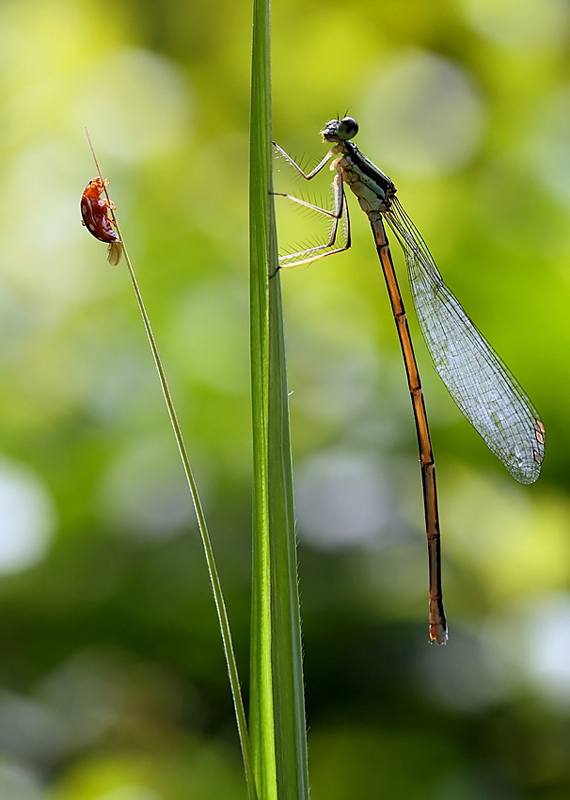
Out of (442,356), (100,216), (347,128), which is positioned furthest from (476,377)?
(100,216)

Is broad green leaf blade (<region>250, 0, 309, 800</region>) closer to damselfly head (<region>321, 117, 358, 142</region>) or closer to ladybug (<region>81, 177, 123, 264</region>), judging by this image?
ladybug (<region>81, 177, 123, 264</region>)

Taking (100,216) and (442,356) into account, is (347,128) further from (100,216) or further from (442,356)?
(100,216)

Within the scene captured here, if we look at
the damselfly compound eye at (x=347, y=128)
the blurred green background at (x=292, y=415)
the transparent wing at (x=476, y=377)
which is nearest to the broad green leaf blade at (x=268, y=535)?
the damselfly compound eye at (x=347, y=128)

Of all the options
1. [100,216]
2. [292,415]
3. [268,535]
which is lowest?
[268,535]

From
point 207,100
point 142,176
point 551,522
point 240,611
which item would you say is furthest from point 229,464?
point 207,100

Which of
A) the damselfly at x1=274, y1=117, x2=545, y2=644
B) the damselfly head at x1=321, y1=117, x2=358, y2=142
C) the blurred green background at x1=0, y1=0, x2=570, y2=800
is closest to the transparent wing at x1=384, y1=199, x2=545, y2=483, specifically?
the damselfly at x1=274, y1=117, x2=545, y2=644

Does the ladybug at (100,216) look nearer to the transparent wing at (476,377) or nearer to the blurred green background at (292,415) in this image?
the transparent wing at (476,377)

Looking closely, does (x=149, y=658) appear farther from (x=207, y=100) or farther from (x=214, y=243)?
(x=207, y=100)
